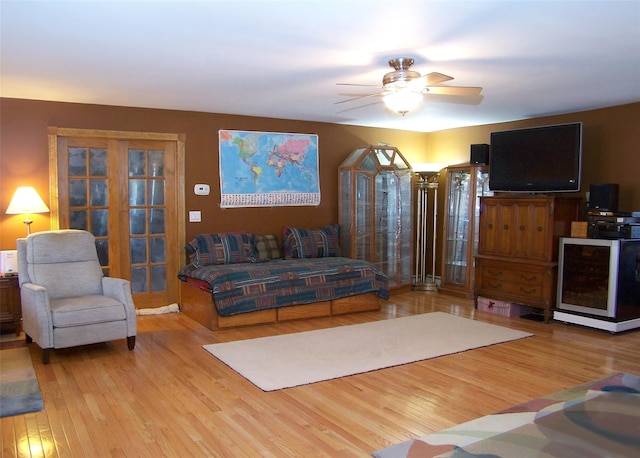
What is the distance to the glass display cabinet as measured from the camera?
267 inches

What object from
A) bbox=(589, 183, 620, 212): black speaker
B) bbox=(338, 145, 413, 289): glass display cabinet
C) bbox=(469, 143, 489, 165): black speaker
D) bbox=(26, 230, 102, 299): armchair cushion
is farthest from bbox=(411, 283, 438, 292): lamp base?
bbox=(26, 230, 102, 299): armchair cushion

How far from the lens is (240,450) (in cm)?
280

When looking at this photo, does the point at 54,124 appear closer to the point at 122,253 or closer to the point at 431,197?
the point at 122,253

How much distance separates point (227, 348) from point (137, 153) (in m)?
2.53

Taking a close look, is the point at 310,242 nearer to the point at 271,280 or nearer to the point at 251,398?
the point at 271,280

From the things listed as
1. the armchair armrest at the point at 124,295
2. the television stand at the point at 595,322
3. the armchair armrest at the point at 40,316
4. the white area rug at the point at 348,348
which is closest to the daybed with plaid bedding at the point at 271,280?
the white area rug at the point at 348,348

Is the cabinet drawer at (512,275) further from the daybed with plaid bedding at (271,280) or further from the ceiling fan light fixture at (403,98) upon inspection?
the ceiling fan light fixture at (403,98)

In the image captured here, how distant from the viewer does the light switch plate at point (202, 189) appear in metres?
6.08

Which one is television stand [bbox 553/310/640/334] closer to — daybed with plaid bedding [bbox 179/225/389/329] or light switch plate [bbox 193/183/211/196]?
daybed with plaid bedding [bbox 179/225/389/329]

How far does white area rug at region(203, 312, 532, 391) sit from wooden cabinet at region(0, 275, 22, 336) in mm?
1860

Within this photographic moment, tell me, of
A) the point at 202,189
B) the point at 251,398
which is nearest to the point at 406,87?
the point at 251,398

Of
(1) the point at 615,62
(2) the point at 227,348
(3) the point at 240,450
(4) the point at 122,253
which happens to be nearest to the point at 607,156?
(1) the point at 615,62

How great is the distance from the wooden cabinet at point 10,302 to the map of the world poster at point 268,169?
7.58 feet

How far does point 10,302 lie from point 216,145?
2.67 m
